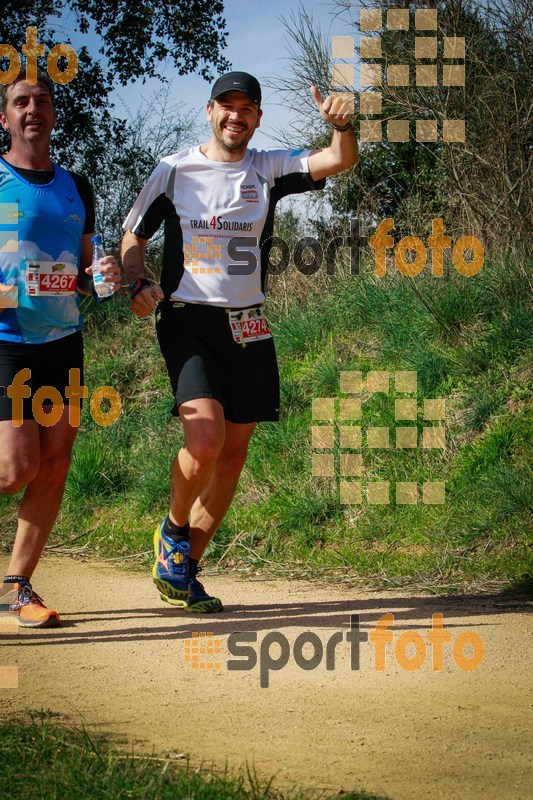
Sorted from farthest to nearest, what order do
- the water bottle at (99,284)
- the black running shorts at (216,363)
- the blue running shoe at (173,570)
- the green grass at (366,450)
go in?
the green grass at (366,450)
the blue running shoe at (173,570)
the black running shorts at (216,363)
the water bottle at (99,284)

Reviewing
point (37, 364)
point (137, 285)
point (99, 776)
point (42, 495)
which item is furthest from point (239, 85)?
point (99, 776)

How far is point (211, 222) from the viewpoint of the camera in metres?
5.07

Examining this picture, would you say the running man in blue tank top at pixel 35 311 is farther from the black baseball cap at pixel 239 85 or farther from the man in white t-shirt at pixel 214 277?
the black baseball cap at pixel 239 85

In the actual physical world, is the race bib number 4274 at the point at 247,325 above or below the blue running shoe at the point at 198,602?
above

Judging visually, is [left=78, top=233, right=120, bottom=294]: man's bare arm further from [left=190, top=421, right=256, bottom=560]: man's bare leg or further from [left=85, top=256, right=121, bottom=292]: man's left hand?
[left=190, top=421, right=256, bottom=560]: man's bare leg

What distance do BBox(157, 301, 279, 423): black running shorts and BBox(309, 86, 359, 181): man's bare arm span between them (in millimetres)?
Result: 924

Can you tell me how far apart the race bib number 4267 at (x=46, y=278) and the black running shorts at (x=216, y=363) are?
561 millimetres

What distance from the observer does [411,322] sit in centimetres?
839

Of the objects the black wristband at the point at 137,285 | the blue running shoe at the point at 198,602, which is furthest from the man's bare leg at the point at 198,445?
the black wristband at the point at 137,285

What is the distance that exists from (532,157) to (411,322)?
1.84m

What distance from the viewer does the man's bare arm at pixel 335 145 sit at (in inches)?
192

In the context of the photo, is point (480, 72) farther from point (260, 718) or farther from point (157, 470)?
point (260, 718)

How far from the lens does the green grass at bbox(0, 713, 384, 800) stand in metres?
2.74

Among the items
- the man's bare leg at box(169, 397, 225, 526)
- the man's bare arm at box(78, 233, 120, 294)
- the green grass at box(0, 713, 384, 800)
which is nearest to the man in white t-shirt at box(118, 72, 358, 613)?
the man's bare leg at box(169, 397, 225, 526)
